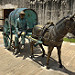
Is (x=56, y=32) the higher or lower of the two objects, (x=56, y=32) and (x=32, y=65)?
the higher

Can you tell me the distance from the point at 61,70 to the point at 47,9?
8014 mm

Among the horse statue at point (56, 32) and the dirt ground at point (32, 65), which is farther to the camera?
the dirt ground at point (32, 65)

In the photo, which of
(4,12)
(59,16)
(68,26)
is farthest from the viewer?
(4,12)

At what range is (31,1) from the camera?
1198cm

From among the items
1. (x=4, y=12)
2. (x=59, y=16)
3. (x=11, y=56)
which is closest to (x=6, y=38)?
(x=11, y=56)

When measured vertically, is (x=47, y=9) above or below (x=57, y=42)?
above

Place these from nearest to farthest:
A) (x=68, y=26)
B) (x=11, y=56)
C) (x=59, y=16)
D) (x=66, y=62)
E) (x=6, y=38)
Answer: (x=68, y=26) → (x=66, y=62) → (x=11, y=56) → (x=6, y=38) → (x=59, y=16)

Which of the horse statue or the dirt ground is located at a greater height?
the horse statue

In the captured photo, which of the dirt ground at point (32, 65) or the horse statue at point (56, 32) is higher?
the horse statue at point (56, 32)

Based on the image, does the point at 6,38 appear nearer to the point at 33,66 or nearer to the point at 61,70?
the point at 33,66

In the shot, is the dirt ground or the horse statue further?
the dirt ground

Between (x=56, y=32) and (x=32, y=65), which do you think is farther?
(x=32, y=65)

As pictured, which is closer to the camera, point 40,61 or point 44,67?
point 44,67

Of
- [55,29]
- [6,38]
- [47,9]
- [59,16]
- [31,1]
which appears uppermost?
[31,1]
